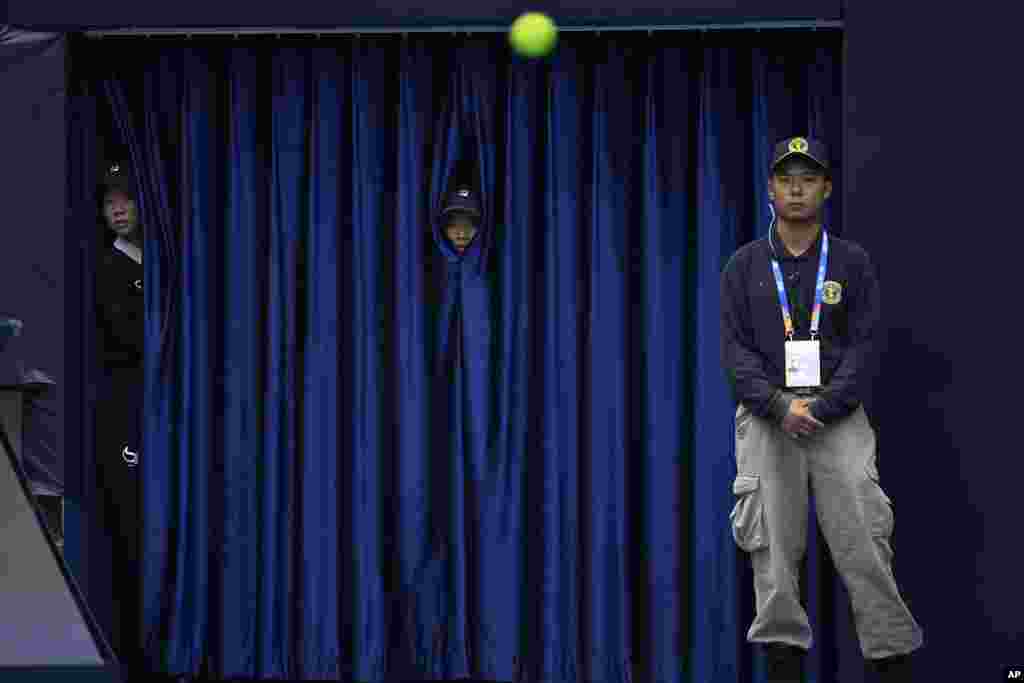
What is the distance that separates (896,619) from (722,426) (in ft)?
3.81

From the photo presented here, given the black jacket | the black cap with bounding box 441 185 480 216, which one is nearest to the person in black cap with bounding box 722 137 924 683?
the black cap with bounding box 441 185 480 216

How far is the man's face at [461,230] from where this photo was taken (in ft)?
17.5

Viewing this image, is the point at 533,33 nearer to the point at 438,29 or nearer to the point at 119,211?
the point at 438,29

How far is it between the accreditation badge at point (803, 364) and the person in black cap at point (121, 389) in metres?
2.63

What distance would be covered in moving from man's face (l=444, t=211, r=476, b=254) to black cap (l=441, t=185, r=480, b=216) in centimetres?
6

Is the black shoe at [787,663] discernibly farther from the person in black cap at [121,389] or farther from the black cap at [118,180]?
the black cap at [118,180]

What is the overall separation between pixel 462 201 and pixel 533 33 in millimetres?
715

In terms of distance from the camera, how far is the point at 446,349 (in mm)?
5359

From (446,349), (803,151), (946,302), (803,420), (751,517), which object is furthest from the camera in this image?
(446,349)

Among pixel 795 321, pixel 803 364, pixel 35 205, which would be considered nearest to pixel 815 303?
pixel 795 321

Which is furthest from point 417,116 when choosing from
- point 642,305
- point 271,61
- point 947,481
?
point 947,481

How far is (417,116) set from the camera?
5.36 metres

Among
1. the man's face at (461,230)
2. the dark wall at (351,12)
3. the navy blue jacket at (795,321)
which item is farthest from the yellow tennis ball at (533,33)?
the navy blue jacket at (795,321)

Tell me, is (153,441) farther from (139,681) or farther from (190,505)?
(139,681)
